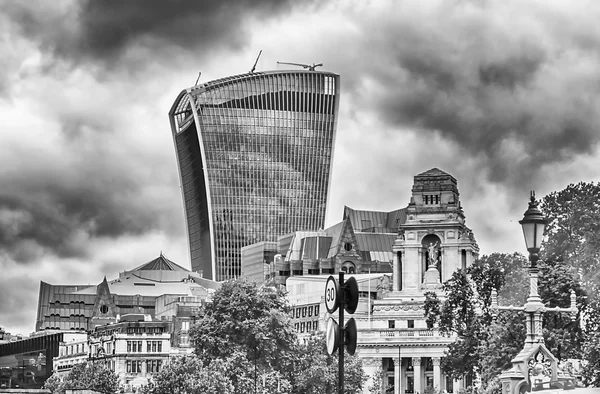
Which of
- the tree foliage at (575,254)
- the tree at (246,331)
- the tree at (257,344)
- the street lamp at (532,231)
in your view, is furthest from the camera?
the tree at (246,331)

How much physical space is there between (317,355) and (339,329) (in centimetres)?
11409

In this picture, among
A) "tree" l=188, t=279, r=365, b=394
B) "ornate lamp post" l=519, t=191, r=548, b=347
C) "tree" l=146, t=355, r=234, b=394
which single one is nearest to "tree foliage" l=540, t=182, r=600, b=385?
"ornate lamp post" l=519, t=191, r=548, b=347

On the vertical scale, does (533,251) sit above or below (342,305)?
above

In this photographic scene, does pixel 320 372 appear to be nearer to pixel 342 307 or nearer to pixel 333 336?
pixel 333 336

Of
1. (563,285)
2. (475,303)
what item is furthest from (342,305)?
(475,303)

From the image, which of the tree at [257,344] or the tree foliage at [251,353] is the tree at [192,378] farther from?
the tree at [257,344]

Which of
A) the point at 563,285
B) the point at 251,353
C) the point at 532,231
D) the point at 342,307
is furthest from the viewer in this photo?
the point at 251,353

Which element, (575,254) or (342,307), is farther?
(575,254)

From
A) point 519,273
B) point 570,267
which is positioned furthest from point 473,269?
point 570,267

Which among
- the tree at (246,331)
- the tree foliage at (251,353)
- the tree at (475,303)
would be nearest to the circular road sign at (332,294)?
the tree at (475,303)

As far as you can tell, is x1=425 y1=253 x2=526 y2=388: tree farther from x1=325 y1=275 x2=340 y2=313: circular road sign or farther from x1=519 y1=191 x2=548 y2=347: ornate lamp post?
x1=325 y1=275 x2=340 y2=313: circular road sign

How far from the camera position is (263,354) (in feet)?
476

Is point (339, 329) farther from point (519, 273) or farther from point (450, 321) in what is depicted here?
point (450, 321)

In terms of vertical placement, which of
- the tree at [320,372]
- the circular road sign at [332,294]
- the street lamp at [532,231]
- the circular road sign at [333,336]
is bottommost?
the circular road sign at [333,336]
